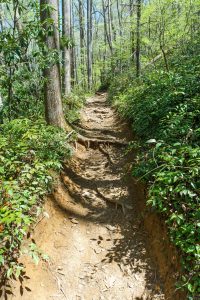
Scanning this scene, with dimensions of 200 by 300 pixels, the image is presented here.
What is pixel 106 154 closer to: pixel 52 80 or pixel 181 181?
pixel 52 80

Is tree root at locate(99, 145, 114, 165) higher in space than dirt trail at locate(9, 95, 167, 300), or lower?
higher

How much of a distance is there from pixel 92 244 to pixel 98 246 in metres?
0.10

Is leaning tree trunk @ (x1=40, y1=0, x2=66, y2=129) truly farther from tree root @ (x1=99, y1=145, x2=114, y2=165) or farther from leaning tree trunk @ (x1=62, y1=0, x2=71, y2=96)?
leaning tree trunk @ (x1=62, y1=0, x2=71, y2=96)

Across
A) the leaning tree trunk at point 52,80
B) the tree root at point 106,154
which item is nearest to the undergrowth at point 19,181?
the leaning tree trunk at point 52,80

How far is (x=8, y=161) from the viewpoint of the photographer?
355 centimetres

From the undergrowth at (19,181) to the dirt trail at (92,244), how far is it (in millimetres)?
352

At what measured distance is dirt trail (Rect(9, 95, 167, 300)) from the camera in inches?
130

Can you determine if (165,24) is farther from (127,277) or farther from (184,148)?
(127,277)

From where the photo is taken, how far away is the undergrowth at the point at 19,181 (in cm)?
275

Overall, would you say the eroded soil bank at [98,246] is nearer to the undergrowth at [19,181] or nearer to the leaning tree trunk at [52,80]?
the undergrowth at [19,181]

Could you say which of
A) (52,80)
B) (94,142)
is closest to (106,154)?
(94,142)

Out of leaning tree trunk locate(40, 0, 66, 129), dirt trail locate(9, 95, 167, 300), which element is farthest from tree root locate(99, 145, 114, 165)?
leaning tree trunk locate(40, 0, 66, 129)

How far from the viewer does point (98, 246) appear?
403 centimetres

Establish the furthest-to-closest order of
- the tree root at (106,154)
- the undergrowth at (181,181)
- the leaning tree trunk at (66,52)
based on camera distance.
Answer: the leaning tree trunk at (66,52)
the tree root at (106,154)
the undergrowth at (181,181)
